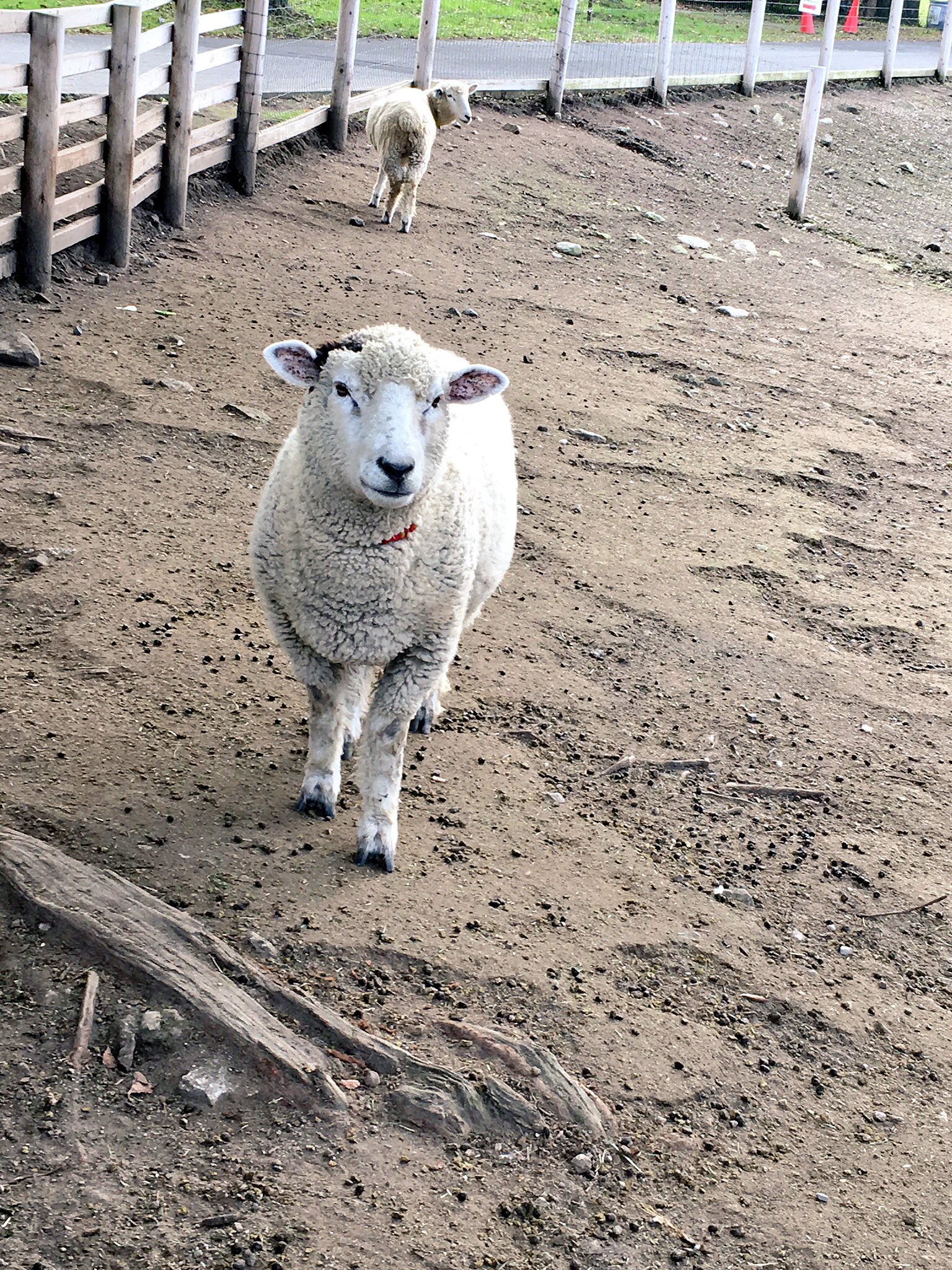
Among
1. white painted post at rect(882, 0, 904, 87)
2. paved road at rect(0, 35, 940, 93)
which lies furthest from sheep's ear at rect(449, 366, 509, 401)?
white painted post at rect(882, 0, 904, 87)

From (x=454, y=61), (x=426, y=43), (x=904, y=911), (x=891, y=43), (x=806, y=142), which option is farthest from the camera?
(x=891, y=43)

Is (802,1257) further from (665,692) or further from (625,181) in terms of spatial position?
(625,181)

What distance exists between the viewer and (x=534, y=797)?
4512mm

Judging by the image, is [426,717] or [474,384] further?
[426,717]

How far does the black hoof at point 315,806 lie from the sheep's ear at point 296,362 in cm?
123

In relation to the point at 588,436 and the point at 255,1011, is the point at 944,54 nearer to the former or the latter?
the point at 588,436

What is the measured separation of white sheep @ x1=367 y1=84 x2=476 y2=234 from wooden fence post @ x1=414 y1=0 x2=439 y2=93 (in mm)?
2434

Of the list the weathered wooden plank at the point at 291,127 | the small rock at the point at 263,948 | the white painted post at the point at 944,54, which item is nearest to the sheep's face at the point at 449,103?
the weathered wooden plank at the point at 291,127

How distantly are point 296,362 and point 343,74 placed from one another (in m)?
8.77

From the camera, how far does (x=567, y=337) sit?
30.1ft

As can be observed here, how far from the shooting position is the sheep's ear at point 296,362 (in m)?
3.75

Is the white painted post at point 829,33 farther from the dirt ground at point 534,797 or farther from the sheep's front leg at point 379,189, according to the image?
the dirt ground at point 534,797

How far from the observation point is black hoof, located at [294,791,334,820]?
164 inches

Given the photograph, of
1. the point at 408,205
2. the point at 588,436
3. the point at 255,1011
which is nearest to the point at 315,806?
the point at 255,1011
